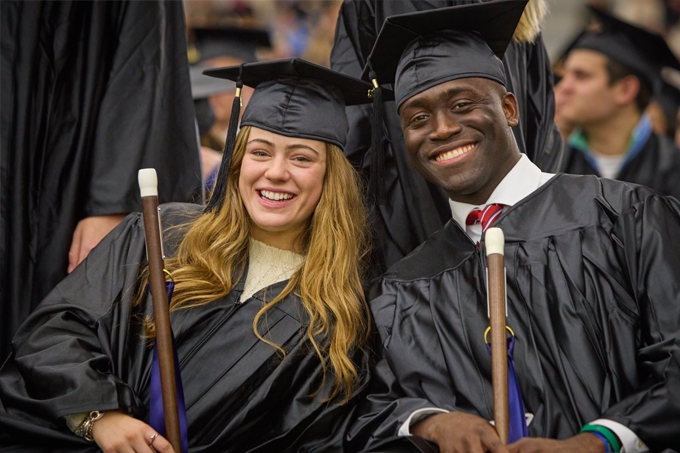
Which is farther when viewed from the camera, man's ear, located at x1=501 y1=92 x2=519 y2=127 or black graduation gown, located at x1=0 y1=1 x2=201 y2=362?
black graduation gown, located at x1=0 y1=1 x2=201 y2=362

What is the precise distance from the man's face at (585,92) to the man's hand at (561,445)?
4414mm

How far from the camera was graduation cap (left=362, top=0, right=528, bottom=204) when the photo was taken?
9.92ft

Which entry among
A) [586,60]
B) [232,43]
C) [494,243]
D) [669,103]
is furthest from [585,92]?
[494,243]

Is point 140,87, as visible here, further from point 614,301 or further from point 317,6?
point 317,6

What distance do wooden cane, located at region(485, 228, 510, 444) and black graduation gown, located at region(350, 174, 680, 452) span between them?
29 cm

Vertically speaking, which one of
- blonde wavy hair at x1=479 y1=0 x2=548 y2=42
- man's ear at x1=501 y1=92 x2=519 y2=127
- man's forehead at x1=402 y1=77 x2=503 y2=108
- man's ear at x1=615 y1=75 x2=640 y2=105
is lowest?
man's ear at x1=501 y1=92 x2=519 y2=127

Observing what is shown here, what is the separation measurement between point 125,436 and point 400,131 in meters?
1.61

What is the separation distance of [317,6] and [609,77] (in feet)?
18.7

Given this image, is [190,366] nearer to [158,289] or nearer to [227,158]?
[158,289]

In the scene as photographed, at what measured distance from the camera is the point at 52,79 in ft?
11.9

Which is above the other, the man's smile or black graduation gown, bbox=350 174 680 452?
the man's smile

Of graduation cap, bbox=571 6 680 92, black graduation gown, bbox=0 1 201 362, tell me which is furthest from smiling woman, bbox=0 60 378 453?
graduation cap, bbox=571 6 680 92

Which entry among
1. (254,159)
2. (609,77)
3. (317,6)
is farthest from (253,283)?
(317,6)

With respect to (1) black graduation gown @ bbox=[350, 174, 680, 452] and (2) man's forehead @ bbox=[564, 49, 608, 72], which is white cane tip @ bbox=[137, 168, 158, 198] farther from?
(2) man's forehead @ bbox=[564, 49, 608, 72]
